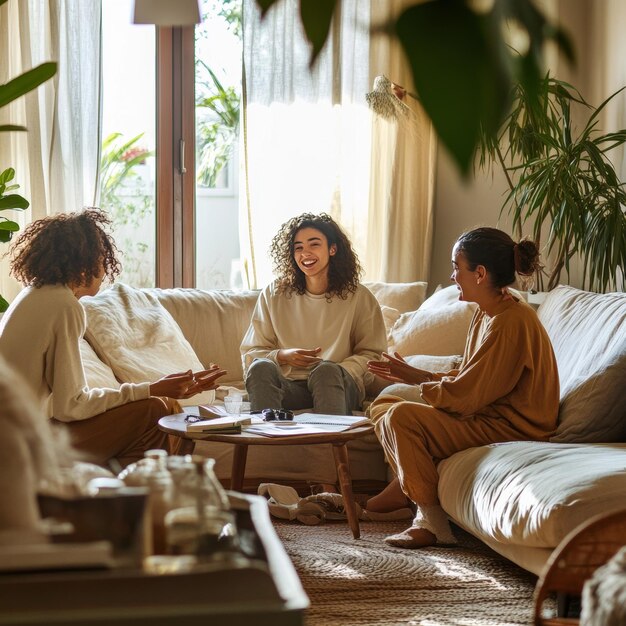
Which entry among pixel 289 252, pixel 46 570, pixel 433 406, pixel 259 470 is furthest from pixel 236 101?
pixel 46 570

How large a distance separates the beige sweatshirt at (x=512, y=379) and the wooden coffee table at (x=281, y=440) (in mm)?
309

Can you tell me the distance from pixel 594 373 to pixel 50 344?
1.67 m

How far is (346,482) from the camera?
10.5 ft

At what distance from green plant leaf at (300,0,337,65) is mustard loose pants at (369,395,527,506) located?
2.74 m

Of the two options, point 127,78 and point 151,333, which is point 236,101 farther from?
point 151,333

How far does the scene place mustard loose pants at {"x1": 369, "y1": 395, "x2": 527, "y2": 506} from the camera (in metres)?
3.04

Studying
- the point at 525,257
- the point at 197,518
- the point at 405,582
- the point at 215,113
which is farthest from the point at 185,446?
the point at 215,113

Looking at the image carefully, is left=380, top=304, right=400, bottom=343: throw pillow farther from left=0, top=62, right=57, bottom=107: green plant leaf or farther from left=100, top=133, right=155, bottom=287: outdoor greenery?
left=0, top=62, right=57, bottom=107: green plant leaf

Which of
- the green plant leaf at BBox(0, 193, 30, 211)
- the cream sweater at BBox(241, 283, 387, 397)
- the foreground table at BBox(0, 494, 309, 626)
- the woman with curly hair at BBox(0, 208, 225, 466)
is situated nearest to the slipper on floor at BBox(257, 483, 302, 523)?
the woman with curly hair at BBox(0, 208, 225, 466)

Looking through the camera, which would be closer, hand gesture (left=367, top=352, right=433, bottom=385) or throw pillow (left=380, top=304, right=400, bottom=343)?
hand gesture (left=367, top=352, right=433, bottom=385)

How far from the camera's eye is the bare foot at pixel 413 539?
10.1 ft

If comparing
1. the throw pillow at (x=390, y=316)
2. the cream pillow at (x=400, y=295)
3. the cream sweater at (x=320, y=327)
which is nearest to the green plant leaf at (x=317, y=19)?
the cream sweater at (x=320, y=327)

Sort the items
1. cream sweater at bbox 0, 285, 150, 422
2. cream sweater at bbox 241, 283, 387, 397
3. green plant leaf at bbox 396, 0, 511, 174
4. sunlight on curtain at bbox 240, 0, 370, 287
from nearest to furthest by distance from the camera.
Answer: green plant leaf at bbox 396, 0, 511, 174
cream sweater at bbox 0, 285, 150, 422
cream sweater at bbox 241, 283, 387, 397
sunlight on curtain at bbox 240, 0, 370, 287

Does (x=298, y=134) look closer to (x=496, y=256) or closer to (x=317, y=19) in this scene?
(x=496, y=256)
